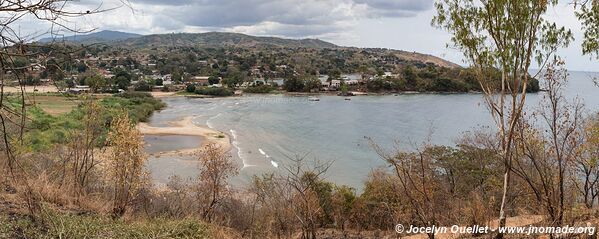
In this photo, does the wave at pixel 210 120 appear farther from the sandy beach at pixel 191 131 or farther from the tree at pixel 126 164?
the tree at pixel 126 164

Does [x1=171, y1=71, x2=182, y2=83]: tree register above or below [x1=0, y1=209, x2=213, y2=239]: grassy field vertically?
above

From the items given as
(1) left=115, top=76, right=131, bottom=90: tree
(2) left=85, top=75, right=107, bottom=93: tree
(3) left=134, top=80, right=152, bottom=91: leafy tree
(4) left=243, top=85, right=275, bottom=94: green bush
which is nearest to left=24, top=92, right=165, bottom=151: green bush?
(2) left=85, top=75, right=107, bottom=93: tree

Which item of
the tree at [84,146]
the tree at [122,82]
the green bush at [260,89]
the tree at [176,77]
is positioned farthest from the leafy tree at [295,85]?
the tree at [84,146]

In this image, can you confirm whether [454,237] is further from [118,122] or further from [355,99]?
[355,99]

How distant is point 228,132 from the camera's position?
51500 mm

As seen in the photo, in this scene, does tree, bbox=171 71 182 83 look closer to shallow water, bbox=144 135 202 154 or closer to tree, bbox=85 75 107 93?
shallow water, bbox=144 135 202 154

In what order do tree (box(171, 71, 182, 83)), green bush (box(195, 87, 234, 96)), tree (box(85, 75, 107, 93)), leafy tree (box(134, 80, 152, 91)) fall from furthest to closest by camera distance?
tree (box(171, 71, 182, 83))
green bush (box(195, 87, 234, 96))
leafy tree (box(134, 80, 152, 91))
tree (box(85, 75, 107, 93))

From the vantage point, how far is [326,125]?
56844mm

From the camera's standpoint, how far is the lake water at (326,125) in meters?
37.4

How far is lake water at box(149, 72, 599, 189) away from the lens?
3741 cm

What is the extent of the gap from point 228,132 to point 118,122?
31.8 m

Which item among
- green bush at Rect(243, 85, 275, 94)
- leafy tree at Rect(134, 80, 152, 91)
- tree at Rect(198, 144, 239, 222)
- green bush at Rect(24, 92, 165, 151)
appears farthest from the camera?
green bush at Rect(243, 85, 275, 94)

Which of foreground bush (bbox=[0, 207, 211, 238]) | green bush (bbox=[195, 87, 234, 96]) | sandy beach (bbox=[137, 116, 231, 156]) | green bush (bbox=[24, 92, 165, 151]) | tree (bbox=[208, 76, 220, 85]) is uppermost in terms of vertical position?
tree (bbox=[208, 76, 220, 85])

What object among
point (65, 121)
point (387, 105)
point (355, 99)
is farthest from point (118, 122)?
point (355, 99)
